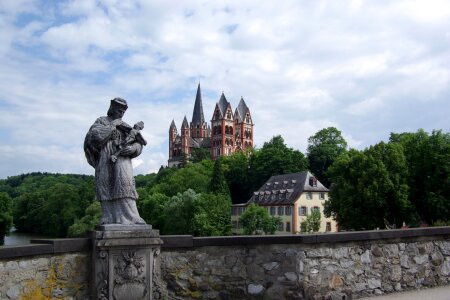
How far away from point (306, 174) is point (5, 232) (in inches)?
1536

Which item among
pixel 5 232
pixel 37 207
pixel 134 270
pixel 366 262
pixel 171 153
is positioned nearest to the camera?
pixel 134 270

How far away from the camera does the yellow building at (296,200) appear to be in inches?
2729

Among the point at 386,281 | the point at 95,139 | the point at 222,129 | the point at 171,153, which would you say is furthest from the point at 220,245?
the point at 171,153

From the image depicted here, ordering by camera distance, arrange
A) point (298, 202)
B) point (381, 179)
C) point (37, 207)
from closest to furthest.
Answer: point (381, 179) → point (298, 202) → point (37, 207)

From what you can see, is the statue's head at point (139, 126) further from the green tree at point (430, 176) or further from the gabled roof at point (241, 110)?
the gabled roof at point (241, 110)

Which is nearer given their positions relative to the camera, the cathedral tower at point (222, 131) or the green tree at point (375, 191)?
the green tree at point (375, 191)

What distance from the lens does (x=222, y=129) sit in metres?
149

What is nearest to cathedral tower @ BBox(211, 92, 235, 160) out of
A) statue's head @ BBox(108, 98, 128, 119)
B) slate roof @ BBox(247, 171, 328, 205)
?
slate roof @ BBox(247, 171, 328, 205)

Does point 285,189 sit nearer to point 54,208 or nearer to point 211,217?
point 211,217

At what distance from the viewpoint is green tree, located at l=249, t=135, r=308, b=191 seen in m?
84.4

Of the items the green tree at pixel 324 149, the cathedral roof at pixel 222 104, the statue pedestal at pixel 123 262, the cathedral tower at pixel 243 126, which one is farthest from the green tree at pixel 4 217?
the cathedral tower at pixel 243 126

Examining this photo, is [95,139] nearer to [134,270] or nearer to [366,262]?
[134,270]

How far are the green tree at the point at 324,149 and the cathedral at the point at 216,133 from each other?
194 ft

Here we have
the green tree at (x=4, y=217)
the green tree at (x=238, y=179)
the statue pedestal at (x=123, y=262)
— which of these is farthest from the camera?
the green tree at (x=238, y=179)
